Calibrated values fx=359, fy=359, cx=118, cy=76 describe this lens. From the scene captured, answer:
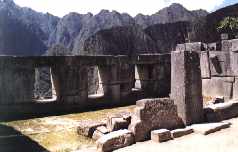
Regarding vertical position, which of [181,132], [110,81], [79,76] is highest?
[79,76]

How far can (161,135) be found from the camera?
8625 mm

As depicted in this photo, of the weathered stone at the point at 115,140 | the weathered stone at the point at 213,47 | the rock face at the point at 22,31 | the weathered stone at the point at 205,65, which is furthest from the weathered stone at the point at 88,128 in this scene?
the rock face at the point at 22,31

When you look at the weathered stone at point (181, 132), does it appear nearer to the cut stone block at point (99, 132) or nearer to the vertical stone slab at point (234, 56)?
the cut stone block at point (99, 132)

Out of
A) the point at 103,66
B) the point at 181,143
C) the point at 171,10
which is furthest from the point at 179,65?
the point at 171,10

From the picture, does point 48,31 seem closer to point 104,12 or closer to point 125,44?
point 104,12

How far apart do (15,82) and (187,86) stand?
19.9ft

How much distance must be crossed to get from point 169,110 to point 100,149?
2.31 metres

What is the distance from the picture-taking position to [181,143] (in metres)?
8.35

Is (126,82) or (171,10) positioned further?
(171,10)

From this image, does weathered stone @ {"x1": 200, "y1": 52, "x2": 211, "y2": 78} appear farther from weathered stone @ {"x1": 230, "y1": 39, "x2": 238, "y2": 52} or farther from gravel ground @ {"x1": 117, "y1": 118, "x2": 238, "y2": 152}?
gravel ground @ {"x1": 117, "y1": 118, "x2": 238, "y2": 152}

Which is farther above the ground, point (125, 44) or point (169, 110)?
point (125, 44)

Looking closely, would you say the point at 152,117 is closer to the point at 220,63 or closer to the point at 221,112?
the point at 221,112

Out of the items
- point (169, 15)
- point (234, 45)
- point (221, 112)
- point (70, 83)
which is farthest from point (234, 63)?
point (169, 15)

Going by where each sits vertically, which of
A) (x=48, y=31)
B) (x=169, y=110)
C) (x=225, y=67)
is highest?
(x=48, y=31)
